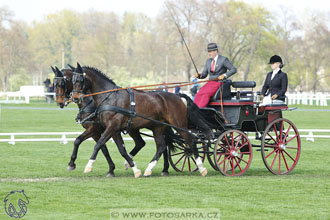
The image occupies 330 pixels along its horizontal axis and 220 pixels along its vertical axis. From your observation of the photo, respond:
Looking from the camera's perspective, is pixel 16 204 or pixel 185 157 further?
pixel 185 157

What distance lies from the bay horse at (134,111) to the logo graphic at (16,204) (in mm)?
2025

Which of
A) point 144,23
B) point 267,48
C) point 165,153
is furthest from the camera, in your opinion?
point 144,23

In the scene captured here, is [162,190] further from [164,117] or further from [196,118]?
[196,118]

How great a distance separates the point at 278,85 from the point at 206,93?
4.75 ft

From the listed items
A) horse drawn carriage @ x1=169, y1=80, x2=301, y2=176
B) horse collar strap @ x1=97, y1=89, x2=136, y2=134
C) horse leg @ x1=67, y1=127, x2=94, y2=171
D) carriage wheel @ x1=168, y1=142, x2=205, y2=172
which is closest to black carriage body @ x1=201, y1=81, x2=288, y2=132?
horse drawn carriage @ x1=169, y1=80, x2=301, y2=176

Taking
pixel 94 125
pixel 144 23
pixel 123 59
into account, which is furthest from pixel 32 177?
pixel 144 23

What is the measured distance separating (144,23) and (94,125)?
94.8m

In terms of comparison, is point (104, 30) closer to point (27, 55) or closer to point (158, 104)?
point (27, 55)

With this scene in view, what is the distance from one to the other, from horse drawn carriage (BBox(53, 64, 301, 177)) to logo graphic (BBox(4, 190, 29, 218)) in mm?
1967

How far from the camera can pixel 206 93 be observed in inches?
449

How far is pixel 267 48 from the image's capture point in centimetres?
6862

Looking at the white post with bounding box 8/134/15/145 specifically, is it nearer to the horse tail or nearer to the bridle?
the bridle

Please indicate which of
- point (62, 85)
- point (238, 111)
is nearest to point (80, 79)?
point (62, 85)

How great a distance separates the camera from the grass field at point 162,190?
25.5 ft
